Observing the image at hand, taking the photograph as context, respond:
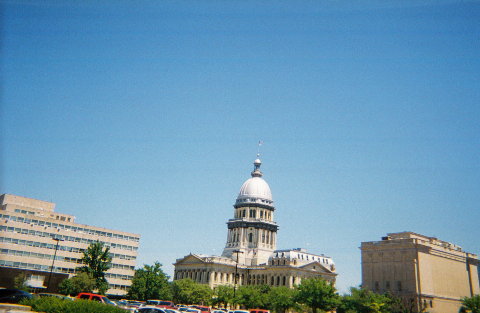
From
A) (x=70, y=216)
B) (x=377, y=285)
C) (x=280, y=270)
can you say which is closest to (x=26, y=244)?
(x=70, y=216)

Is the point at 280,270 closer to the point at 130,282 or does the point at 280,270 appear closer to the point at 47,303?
the point at 130,282

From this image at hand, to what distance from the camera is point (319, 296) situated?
75250 millimetres

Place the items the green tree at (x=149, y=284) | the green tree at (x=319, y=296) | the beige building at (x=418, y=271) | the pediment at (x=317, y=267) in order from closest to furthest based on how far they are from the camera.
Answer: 1. the green tree at (x=319, y=296)
2. the green tree at (x=149, y=284)
3. the beige building at (x=418, y=271)
4. the pediment at (x=317, y=267)

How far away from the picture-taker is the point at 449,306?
319ft

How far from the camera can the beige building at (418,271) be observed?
9250 cm

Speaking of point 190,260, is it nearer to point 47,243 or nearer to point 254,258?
point 254,258

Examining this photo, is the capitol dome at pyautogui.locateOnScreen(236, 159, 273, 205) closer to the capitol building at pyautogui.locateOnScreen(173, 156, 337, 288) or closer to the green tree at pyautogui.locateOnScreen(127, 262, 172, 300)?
the capitol building at pyautogui.locateOnScreen(173, 156, 337, 288)

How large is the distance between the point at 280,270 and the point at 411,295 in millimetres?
36474

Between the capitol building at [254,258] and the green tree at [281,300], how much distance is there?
23.8 m

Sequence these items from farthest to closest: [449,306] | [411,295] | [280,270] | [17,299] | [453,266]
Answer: [280,270] < [453,266] < [449,306] < [411,295] < [17,299]

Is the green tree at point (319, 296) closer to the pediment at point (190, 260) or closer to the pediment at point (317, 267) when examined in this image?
the pediment at point (317, 267)

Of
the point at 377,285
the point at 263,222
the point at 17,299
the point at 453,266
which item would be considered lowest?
the point at 17,299

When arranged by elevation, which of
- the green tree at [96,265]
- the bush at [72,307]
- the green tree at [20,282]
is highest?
the green tree at [96,265]

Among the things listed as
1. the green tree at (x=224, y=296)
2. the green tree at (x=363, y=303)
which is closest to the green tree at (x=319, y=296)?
the green tree at (x=363, y=303)
